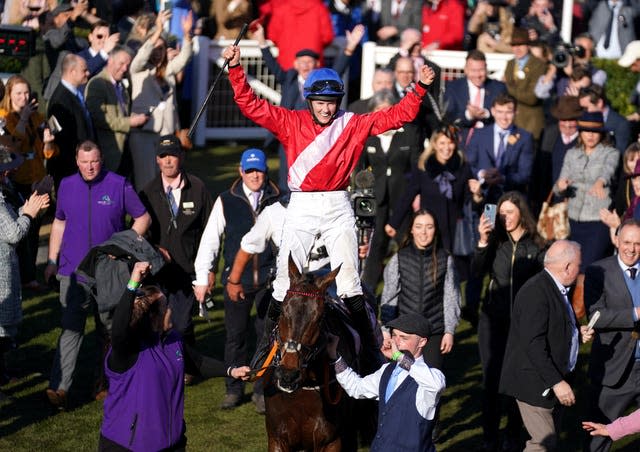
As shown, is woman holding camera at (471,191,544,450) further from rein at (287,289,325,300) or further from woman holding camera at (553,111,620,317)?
rein at (287,289,325,300)

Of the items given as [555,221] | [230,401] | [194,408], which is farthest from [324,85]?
[555,221]

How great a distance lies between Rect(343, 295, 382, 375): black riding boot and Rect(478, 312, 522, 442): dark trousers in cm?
159

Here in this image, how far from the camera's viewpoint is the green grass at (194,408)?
33.3 feet

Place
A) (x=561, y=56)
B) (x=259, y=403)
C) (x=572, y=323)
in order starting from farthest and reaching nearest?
(x=561, y=56), (x=259, y=403), (x=572, y=323)

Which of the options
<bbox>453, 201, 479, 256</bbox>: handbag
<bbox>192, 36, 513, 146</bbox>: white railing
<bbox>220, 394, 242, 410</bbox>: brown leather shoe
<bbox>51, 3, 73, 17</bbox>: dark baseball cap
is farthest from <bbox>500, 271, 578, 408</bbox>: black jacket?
<bbox>192, 36, 513, 146</bbox>: white railing

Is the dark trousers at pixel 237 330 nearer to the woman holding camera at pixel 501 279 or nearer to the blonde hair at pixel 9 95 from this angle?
the woman holding camera at pixel 501 279

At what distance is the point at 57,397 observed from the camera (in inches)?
414

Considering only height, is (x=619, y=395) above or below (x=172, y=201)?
below

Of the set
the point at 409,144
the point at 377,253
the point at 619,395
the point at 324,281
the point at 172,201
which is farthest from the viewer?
the point at 409,144

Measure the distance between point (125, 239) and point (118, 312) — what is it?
303cm

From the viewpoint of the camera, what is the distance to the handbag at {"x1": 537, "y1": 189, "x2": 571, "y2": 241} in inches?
525

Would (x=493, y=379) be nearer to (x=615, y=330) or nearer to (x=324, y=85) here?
(x=615, y=330)

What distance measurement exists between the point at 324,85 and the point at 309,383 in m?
1.96

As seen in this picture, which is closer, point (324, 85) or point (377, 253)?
point (324, 85)
